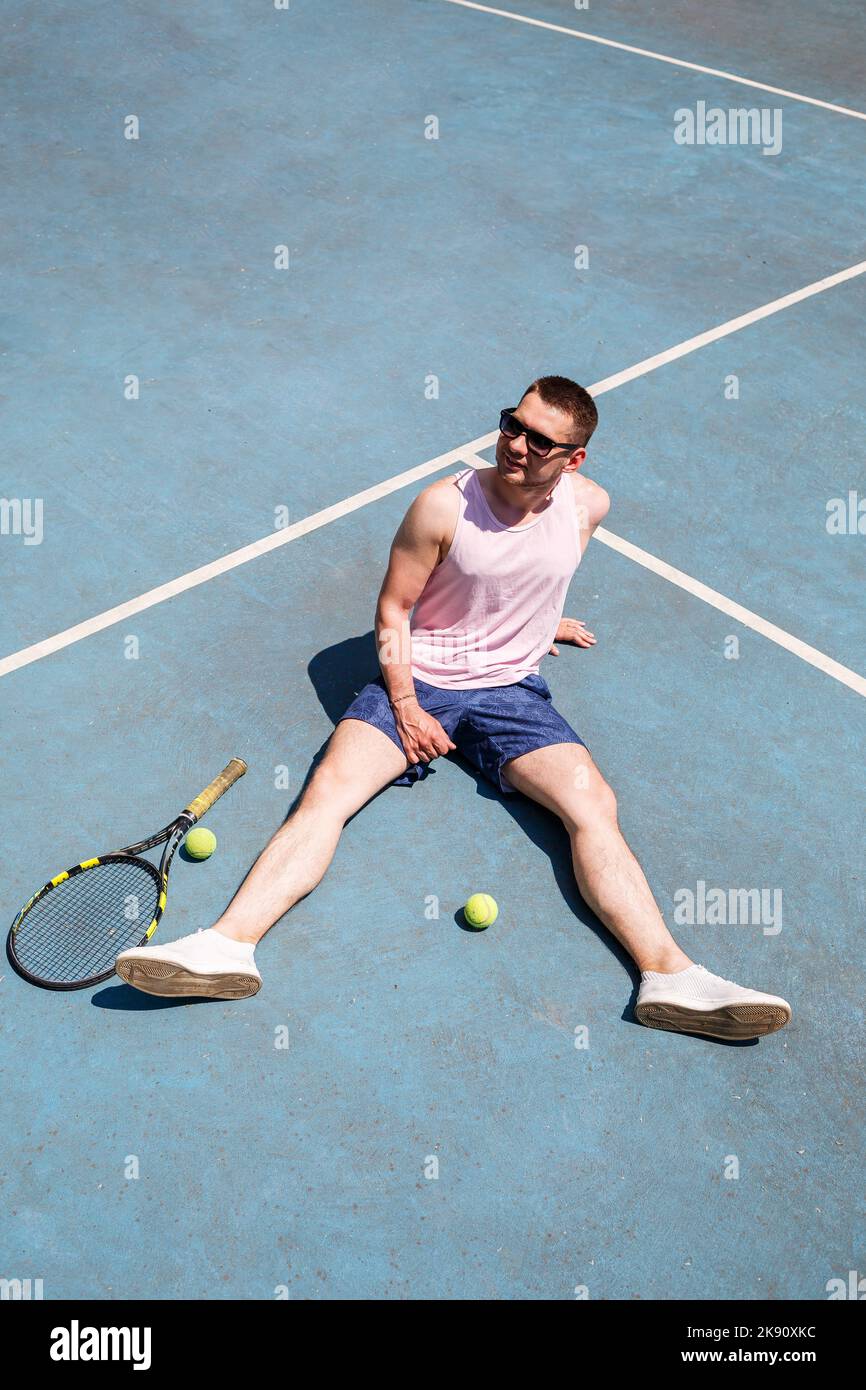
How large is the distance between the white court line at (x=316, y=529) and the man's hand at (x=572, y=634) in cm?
73

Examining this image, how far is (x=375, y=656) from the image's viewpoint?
232 inches

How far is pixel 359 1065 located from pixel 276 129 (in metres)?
8.14

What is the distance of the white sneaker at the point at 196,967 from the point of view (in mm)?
4219

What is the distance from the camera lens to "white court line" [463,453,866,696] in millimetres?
5926

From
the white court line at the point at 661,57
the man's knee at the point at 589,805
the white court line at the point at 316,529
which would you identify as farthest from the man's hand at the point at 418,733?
the white court line at the point at 661,57

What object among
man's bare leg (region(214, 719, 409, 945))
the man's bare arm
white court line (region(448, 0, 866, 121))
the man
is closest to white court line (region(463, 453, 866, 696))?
the man

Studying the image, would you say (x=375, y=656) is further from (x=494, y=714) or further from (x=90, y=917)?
(x=90, y=917)

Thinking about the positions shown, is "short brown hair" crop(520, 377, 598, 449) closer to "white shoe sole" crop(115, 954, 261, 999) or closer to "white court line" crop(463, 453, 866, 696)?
"white court line" crop(463, 453, 866, 696)

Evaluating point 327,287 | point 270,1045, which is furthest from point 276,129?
point 270,1045

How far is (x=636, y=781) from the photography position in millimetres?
5406

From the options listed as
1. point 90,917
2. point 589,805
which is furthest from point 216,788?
point 589,805

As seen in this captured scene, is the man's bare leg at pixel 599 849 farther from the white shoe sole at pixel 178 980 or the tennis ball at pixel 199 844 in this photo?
the white shoe sole at pixel 178 980

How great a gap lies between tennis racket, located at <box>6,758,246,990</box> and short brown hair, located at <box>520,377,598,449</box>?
215cm

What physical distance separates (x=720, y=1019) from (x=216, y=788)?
2.14 meters
